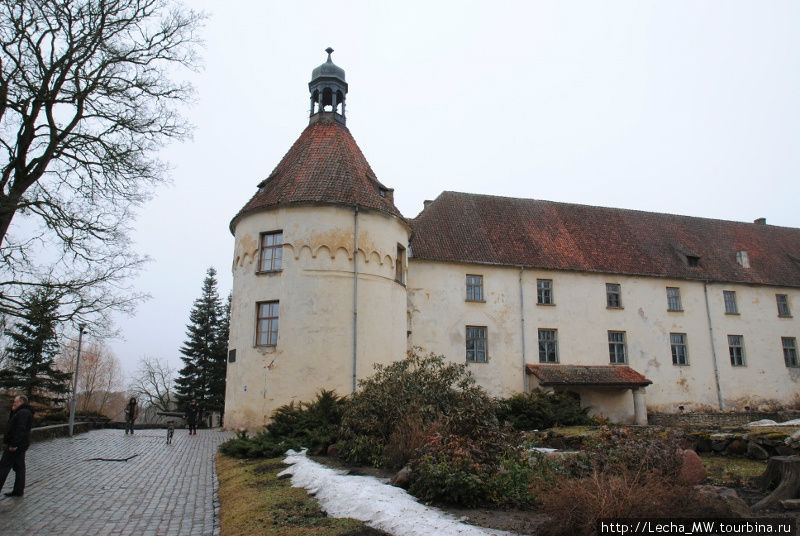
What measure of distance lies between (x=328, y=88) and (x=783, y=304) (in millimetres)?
27556

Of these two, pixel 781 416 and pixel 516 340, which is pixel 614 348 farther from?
pixel 781 416

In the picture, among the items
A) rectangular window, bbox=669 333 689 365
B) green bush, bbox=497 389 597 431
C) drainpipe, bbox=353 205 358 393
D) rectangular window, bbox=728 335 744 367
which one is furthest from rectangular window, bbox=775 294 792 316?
drainpipe, bbox=353 205 358 393

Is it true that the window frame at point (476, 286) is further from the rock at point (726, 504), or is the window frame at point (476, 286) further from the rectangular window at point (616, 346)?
the rock at point (726, 504)

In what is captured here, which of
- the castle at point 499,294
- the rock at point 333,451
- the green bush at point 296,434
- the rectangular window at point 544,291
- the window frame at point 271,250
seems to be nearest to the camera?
the rock at point 333,451

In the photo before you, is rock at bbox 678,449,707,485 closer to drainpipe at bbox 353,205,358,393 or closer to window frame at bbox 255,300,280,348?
drainpipe at bbox 353,205,358,393

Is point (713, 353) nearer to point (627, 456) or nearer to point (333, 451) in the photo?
point (333, 451)

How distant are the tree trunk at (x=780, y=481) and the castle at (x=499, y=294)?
14.8 m

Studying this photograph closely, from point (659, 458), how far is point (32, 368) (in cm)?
3493

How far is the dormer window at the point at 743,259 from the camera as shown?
1305 inches

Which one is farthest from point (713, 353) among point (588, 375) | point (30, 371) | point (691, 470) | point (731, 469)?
point (30, 371)

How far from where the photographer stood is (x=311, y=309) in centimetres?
2145

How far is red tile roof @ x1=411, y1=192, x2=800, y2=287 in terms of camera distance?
2895 centimetres

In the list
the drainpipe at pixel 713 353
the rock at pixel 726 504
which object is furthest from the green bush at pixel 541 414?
the rock at pixel 726 504

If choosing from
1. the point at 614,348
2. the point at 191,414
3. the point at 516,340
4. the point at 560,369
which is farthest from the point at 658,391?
the point at 191,414
